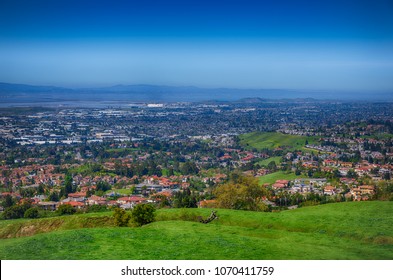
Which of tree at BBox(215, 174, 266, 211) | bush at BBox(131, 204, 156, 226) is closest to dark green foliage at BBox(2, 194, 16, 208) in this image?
tree at BBox(215, 174, 266, 211)

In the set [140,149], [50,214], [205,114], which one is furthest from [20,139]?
[205,114]

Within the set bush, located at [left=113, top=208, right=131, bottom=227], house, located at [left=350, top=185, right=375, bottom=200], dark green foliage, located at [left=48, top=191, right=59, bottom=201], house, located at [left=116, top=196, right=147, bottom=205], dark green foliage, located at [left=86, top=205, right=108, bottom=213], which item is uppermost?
bush, located at [left=113, top=208, right=131, bottom=227]

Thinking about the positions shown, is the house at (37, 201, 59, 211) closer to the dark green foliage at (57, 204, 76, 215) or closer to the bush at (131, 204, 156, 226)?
the dark green foliage at (57, 204, 76, 215)

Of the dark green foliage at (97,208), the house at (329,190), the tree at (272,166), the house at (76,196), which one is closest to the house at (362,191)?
the house at (329,190)

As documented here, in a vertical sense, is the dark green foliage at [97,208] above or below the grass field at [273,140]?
below

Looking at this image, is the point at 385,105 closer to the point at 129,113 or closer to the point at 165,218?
the point at 129,113

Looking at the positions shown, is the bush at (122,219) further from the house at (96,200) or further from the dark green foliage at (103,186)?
the dark green foliage at (103,186)
